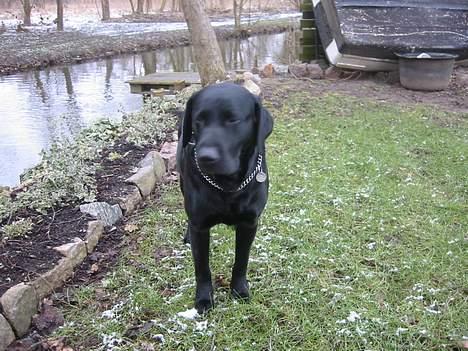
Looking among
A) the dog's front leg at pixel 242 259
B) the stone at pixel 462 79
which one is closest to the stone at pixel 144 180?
the dog's front leg at pixel 242 259

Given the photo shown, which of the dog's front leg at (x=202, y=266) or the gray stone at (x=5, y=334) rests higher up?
the dog's front leg at (x=202, y=266)

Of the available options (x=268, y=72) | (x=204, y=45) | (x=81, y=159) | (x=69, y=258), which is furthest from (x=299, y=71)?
(x=69, y=258)

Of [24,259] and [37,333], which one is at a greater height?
[24,259]

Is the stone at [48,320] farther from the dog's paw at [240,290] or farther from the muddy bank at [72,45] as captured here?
the muddy bank at [72,45]

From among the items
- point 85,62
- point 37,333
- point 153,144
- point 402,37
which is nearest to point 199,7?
point 153,144

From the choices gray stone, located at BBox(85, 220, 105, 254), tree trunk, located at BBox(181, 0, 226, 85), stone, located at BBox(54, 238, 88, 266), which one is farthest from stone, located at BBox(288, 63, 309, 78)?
stone, located at BBox(54, 238, 88, 266)

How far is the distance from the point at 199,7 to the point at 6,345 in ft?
19.6

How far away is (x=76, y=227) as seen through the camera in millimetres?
3268

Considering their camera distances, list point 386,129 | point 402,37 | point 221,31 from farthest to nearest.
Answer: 1. point 221,31
2. point 402,37
3. point 386,129

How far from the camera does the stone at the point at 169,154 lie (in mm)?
4680

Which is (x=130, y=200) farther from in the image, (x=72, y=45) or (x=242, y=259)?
(x=72, y=45)

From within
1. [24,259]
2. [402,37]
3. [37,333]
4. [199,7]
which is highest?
[199,7]

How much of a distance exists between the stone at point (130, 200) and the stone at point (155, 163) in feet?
1.34

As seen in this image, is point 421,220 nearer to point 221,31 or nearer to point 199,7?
point 199,7
